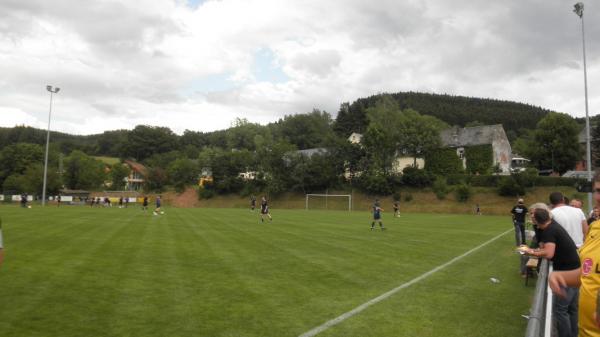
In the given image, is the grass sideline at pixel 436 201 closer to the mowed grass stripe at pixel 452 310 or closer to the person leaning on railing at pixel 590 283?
the mowed grass stripe at pixel 452 310

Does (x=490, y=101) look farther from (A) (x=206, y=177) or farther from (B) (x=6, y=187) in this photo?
(B) (x=6, y=187)

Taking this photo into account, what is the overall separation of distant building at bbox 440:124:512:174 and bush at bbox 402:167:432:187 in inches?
459

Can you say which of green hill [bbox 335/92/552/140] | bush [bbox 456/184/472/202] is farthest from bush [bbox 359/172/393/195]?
green hill [bbox 335/92/552/140]

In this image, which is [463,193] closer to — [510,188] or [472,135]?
[510,188]

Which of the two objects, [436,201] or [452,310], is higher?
[436,201]

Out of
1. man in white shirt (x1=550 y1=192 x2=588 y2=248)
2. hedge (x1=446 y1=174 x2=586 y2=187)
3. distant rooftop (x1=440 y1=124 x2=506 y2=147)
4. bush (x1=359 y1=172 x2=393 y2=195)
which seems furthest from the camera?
distant rooftop (x1=440 y1=124 x2=506 y2=147)

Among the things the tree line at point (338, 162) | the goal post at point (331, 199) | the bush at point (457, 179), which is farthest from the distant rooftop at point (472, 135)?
the goal post at point (331, 199)

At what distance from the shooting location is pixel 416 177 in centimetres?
6378

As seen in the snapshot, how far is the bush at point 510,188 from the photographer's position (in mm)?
54406

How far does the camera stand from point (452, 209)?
5662 cm

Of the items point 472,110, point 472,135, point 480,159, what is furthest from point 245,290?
point 472,110

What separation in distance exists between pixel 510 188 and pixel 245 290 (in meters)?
54.3

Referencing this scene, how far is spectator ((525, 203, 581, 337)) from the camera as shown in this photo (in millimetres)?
5074

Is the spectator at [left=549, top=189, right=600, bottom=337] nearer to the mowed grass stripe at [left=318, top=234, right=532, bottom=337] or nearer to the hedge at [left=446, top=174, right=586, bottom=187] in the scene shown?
the mowed grass stripe at [left=318, top=234, right=532, bottom=337]
